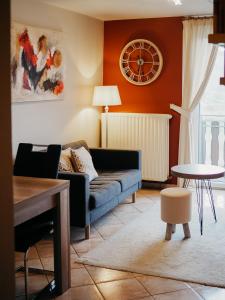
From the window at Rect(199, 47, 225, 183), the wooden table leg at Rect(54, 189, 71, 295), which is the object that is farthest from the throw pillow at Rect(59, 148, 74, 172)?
the window at Rect(199, 47, 225, 183)

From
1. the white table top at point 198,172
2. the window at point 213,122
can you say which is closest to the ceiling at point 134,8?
the window at point 213,122

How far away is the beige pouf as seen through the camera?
404 cm

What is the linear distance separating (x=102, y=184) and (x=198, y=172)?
0.97 metres

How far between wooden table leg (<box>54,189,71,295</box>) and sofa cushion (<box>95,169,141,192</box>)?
164cm

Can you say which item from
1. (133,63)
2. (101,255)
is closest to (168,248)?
(101,255)

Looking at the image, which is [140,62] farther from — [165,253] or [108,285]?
[108,285]

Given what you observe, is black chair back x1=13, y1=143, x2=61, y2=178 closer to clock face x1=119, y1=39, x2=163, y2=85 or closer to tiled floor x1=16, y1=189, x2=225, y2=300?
tiled floor x1=16, y1=189, x2=225, y2=300

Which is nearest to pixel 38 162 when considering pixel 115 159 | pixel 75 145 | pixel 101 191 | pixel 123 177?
pixel 101 191

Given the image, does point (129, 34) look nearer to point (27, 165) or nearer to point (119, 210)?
point (119, 210)

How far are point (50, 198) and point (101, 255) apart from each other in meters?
1.06

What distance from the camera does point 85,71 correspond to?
229 inches

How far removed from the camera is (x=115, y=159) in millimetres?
5379

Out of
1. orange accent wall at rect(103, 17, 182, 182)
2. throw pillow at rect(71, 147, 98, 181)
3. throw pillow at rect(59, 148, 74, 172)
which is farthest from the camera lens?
orange accent wall at rect(103, 17, 182, 182)

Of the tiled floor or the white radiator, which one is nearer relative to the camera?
the tiled floor
